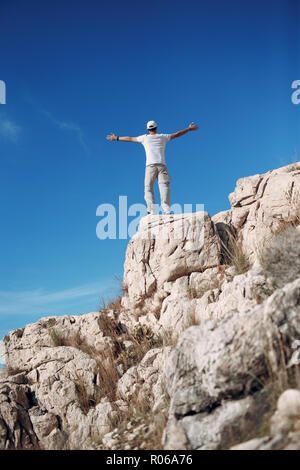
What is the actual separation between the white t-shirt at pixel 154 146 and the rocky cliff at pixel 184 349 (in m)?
1.73

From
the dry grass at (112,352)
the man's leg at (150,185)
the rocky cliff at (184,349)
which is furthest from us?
the man's leg at (150,185)

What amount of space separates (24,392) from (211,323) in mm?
5820

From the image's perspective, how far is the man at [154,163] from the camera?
11055 millimetres

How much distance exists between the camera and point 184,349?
5.72 metres

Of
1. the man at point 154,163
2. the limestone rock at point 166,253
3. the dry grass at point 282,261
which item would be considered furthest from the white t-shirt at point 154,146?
the dry grass at point 282,261

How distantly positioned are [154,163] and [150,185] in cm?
65

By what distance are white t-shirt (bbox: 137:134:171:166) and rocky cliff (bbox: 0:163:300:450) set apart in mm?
1731

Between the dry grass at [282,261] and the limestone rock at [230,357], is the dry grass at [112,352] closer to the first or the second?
the limestone rock at [230,357]

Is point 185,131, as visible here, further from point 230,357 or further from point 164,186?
point 230,357

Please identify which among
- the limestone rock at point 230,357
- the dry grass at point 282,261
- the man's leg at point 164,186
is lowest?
the limestone rock at point 230,357

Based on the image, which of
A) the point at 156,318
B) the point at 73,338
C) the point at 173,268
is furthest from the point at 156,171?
the point at 73,338

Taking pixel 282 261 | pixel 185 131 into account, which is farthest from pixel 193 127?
pixel 282 261

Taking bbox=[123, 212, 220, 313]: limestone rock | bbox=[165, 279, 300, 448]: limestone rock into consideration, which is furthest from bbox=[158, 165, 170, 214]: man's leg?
bbox=[165, 279, 300, 448]: limestone rock

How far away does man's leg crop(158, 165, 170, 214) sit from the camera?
11.1m
